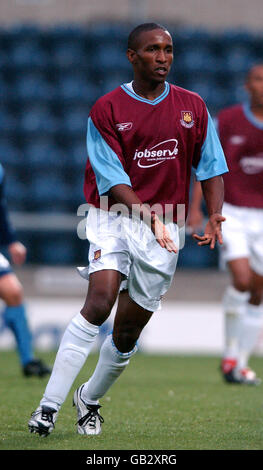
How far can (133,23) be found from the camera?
42.2ft

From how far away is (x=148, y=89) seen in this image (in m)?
4.25

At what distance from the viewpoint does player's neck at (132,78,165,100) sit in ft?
13.9

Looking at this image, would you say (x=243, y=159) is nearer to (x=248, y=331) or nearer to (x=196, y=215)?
(x=196, y=215)

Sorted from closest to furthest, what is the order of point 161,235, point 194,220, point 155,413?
point 161,235
point 155,413
point 194,220

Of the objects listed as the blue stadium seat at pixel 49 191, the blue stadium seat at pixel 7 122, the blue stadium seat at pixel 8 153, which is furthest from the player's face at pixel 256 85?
the blue stadium seat at pixel 7 122

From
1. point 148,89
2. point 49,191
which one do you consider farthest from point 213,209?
point 49,191

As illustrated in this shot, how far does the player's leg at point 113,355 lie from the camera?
4195 mm

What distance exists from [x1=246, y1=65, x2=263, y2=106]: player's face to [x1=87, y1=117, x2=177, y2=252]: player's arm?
2.99m

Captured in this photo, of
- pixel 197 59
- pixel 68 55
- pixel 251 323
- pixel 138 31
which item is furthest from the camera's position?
pixel 68 55

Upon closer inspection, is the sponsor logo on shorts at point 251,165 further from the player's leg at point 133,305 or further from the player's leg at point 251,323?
the player's leg at point 133,305

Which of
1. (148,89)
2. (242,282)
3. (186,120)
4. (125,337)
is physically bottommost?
(242,282)

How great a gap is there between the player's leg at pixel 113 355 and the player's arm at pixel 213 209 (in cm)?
47

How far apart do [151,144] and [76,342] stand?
100cm
